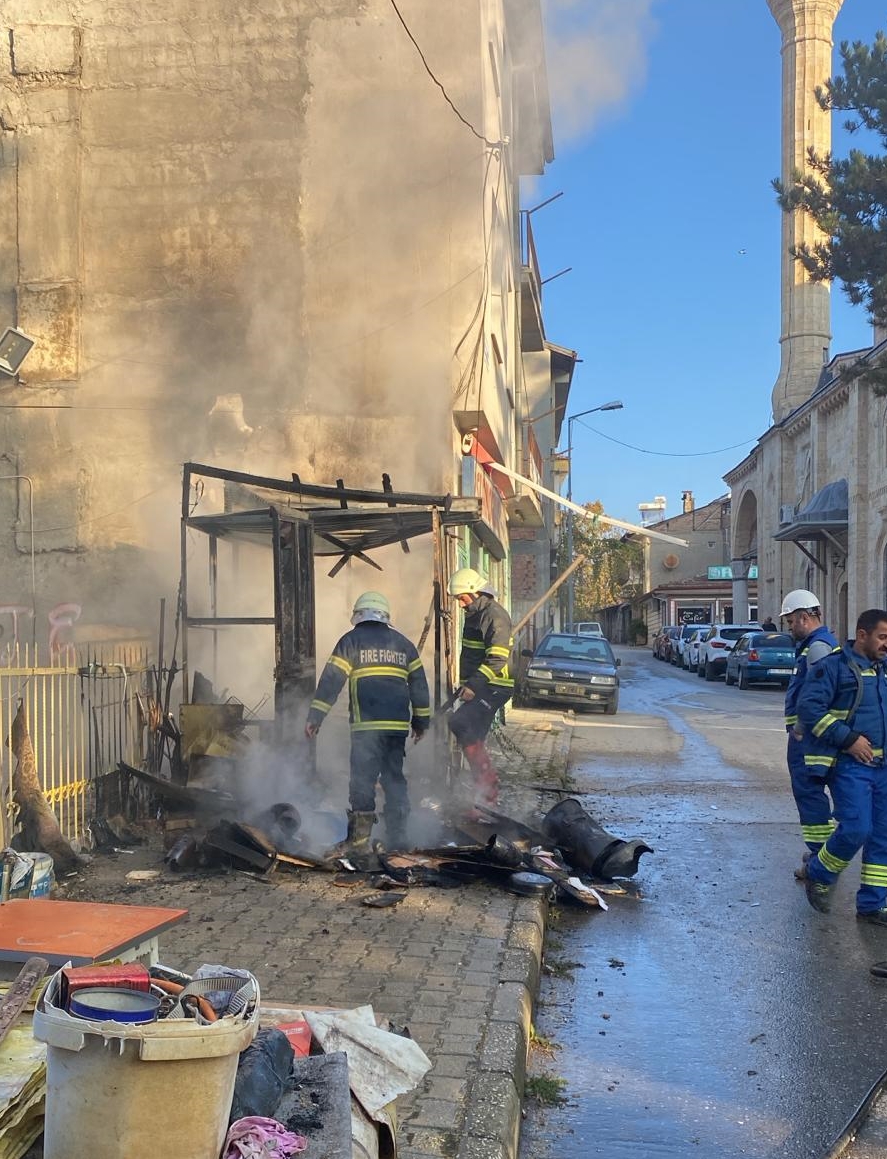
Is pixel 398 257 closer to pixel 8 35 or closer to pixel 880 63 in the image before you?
pixel 8 35

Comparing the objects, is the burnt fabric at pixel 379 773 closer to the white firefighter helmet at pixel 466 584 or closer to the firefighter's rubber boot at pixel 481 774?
the firefighter's rubber boot at pixel 481 774

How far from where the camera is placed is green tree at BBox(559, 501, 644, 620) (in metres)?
49.1

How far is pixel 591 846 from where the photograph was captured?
5.95 metres

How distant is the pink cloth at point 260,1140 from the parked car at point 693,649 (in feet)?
96.6

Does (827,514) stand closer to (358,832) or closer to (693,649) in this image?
(693,649)

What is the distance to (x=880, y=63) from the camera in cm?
1143

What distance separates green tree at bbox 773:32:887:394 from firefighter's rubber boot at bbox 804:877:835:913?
8656 mm

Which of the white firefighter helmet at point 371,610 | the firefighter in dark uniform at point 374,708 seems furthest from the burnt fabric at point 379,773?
the white firefighter helmet at point 371,610

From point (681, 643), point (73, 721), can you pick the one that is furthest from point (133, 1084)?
point (681, 643)

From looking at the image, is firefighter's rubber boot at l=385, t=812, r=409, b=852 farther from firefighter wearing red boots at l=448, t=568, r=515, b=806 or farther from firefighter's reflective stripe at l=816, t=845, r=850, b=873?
firefighter's reflective stripe at l=816, t=845, r=850, b=873

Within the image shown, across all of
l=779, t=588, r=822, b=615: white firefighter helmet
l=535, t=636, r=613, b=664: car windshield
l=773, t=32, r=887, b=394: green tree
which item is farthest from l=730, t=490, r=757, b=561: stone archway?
l=779, t=588, r=822, b=615: white firefighter helmet

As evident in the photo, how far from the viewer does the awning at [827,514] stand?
32.2 metres

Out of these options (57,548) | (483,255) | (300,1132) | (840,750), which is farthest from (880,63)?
(300,1132)

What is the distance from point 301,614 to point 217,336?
4549 millimetres
